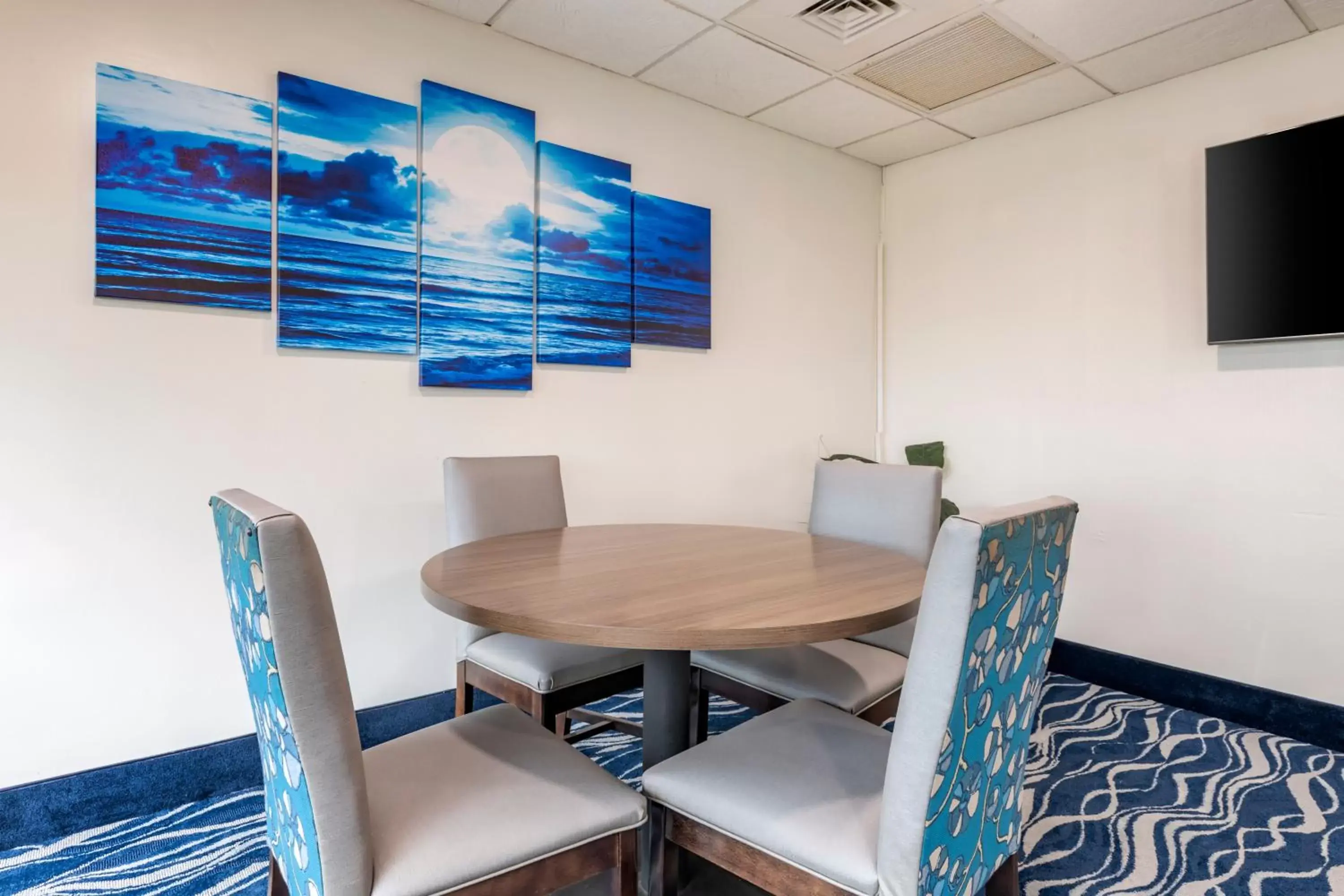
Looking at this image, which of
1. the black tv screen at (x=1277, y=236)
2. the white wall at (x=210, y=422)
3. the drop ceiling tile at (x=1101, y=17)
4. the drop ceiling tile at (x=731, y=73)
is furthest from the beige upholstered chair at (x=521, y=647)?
the black tv screen at (x=1277, y=236)

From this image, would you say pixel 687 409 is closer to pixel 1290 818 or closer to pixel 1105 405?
pixel 1105 405

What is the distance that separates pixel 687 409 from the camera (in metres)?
3.58

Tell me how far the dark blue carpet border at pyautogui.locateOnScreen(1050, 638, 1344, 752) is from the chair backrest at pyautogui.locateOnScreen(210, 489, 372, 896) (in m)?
3.41

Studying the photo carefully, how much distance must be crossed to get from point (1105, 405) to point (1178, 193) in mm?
971

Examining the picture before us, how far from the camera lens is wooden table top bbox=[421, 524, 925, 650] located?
4.26 ft

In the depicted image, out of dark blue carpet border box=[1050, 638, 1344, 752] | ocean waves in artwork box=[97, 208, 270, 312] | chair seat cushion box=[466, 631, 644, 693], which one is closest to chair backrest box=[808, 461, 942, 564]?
chair seat cushion box=[466, 631, 644, 693]

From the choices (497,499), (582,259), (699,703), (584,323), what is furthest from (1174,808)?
(582,259)

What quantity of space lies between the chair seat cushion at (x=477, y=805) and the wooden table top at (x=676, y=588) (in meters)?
0.25

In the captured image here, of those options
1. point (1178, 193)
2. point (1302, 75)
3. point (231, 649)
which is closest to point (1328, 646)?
point (1178, 193)

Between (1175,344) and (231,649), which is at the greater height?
(1175,344)

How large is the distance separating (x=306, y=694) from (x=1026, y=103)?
390 centimetres

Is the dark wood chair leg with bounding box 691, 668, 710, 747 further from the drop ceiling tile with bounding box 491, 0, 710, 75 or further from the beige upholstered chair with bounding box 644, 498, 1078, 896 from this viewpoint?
the drop ceiling tile with bounding box 491, 0, 710, 75

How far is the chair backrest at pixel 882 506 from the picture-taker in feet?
7.91

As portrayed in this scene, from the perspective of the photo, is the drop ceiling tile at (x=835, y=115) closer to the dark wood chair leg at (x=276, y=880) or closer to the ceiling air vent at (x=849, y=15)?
the ceiling air vent at (x=849, y=15)
